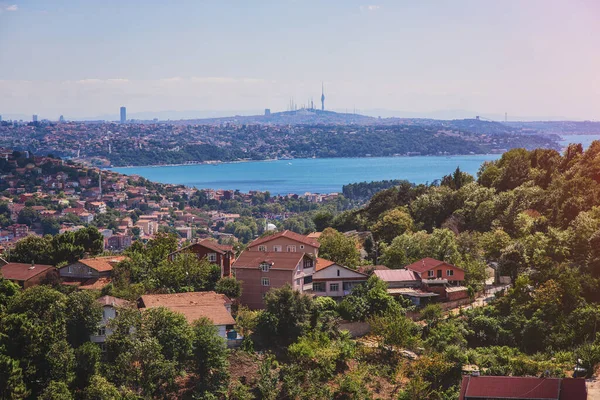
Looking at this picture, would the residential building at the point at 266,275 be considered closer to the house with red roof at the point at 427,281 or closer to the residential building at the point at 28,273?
the house with red roof at the point at 427,281

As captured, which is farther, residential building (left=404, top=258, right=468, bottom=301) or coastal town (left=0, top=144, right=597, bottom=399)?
residential building (left=404, top=258, right=468, bottom=301)

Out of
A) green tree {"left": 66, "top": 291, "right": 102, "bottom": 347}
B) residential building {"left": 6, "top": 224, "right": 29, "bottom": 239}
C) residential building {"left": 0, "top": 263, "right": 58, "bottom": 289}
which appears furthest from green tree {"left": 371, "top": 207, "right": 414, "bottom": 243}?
residential building {"left": 6, "top": 224, "right": 29, "bottom": 239}

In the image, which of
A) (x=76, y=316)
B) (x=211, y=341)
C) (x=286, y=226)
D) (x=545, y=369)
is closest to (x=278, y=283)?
(x=211, y=341)

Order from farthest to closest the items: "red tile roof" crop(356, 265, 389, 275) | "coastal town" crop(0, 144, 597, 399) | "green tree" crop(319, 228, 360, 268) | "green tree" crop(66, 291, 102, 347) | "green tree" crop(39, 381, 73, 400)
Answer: "green tree" crop(319, 228, 360, 268)
"red tile roof" crop(356, 265, 389, 275)
"coastal town" crop(0, 144, 597, 399)
"green tree" crop(66, 291, 102, 347)
"green tree" crop(39, 381, 73, 400)

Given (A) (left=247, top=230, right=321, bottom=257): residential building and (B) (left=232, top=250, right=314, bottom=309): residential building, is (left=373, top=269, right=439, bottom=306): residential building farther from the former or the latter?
(A) (left=247, top=230, right=321, bottom=257): residential building

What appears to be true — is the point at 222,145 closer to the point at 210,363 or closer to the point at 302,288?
the point at 302,288

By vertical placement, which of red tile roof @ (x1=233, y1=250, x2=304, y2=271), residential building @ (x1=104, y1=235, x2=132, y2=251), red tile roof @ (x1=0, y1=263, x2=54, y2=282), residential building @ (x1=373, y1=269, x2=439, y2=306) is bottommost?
residential building @ (x1=104, y1=235, x2=132, y2=251)
